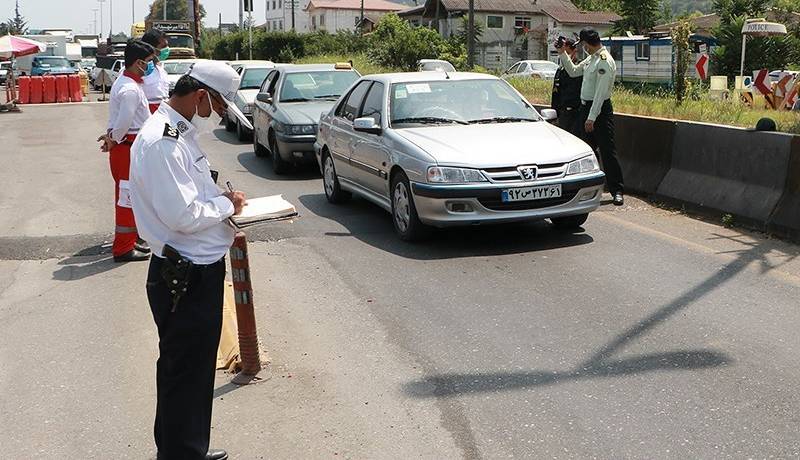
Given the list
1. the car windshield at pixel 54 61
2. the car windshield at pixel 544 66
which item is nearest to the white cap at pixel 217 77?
the car windshield at pixel 544 66

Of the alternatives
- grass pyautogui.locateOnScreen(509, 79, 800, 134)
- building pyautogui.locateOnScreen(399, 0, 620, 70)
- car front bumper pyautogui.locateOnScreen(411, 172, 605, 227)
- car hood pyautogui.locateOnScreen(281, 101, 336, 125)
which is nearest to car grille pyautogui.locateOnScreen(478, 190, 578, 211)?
car front bumper pyautogui.locateOnScreen(411, 172, 605, 227)

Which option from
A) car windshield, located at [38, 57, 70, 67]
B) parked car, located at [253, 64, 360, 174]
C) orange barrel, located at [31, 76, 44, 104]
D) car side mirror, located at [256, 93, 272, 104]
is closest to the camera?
parked car, located at [253, 64, 360, 174]

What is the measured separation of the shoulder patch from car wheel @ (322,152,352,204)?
7.16m

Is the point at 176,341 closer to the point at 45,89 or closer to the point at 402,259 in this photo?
the point at 402,259

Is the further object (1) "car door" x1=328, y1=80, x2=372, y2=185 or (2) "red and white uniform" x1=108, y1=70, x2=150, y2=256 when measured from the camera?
(1) "car door" x1=328, y1=80, x2=372, y2=185

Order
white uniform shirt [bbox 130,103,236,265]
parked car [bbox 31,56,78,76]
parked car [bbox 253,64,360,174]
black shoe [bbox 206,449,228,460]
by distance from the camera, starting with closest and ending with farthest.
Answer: white uniform shirt [bbox 130,103,236,265]
black shoe [bbox 206,449,228,460]
parked car [bbox 253,64,360,174]
parked car [bbox 31,56,78,76]

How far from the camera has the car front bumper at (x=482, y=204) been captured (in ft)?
26.0

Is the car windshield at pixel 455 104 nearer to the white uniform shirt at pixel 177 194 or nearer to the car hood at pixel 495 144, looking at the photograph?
the car hood at pixel 495 144

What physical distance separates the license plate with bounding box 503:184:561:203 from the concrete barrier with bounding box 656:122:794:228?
2123 mm

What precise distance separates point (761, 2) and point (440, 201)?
123 ft

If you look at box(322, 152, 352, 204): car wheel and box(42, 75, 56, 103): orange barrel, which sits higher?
box(42, 75, 56, 103): orange barrel

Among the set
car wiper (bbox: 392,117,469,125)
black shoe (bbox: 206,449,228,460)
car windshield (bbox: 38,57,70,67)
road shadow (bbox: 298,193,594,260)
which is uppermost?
car windshield (bbox: 38,57,70,67)

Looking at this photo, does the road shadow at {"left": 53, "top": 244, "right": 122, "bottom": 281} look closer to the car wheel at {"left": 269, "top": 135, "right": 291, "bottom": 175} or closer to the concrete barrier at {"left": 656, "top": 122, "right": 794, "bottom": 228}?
the car wheel at {"left": 269, "top": 135, "right": 291, "bottom": 175}

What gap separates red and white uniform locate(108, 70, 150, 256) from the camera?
7.78 m
